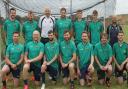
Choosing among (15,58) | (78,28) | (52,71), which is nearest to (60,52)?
(52,71)

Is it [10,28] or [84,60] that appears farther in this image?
[10,28]

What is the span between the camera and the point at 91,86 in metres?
11.4

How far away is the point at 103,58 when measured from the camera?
11523 millimetres

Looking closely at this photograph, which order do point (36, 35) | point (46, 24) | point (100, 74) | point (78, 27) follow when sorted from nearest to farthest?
1. point (36, 35)
2. point (100, 74)
3. point (46, 24)
4. point (78, 27)

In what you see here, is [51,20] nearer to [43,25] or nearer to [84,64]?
[43,25]

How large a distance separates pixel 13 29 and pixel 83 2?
9.62 ft

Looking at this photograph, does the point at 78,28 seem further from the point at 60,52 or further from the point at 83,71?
the point at 83,71

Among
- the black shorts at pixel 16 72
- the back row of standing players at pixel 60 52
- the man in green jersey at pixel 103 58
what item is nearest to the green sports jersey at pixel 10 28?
the back row of standing players at pixel 60 52

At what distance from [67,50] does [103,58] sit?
1019 mm

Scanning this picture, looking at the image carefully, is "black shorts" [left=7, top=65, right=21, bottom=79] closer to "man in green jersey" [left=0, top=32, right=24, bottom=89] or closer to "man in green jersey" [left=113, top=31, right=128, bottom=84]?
"man in green jersey" [left=0, top=32, right=24, bottom=89]

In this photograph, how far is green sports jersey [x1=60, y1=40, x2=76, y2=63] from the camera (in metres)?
11.4

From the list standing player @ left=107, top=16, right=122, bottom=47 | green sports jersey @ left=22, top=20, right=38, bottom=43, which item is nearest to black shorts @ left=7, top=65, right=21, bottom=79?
green sports jersey @ left=22, top=20, right=38, bottom=43

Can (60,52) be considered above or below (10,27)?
below

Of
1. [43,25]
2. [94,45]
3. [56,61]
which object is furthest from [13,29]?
[94,45]
